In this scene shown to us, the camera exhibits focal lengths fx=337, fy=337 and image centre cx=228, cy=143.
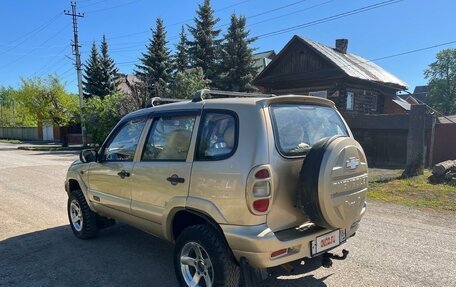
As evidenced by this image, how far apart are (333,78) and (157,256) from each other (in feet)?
58.5

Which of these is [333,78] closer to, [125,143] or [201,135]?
[125,143]

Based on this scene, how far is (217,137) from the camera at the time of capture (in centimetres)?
311

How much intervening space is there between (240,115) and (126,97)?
19424 millimetres

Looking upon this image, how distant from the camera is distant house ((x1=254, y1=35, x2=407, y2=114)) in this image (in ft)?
65.1

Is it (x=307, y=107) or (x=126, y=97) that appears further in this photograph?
(x=126, y=97)

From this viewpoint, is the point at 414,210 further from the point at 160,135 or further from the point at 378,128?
the point at 378,128

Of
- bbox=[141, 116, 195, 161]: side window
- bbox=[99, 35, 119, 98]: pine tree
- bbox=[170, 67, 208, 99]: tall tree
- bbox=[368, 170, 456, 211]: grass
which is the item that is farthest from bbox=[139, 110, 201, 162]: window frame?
bbox=[99, 35, 119, 98]: pine tree

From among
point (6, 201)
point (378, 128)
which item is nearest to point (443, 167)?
point (378, 128)

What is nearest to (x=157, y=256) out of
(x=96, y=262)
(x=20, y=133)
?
(x=96, y=262)

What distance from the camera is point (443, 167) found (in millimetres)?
9414

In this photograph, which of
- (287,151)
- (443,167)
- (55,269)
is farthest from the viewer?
(443,167)

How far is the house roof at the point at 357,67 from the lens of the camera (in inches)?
785

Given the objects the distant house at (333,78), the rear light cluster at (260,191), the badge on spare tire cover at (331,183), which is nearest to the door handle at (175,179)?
the rear light cluster at (260,191)

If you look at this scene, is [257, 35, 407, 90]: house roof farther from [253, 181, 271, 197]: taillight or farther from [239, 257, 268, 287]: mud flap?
[239, 257, 268, 287]: mud flap
